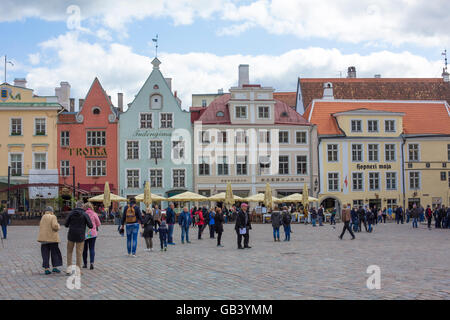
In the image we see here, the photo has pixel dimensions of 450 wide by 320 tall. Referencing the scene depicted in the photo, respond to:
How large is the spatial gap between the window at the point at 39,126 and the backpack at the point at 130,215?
35.2 meters

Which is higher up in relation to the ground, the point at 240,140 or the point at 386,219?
the point at 240,140

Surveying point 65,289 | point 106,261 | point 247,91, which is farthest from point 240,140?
point 65,289

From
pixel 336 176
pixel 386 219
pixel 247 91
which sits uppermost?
pixel 247 91

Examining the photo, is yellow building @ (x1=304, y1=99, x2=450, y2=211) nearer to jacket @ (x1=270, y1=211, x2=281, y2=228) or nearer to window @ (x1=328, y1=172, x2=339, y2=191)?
window @ (x1=328, y1=172, x2=339, y2=191)

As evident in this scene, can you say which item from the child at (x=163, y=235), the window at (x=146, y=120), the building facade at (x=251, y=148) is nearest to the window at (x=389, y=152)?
the building facade at (x=251, y=148)

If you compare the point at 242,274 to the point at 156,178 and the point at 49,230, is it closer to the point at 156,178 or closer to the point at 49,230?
the point at 49,230

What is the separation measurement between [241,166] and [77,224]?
36689 millimetres

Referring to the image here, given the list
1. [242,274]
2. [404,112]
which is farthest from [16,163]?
[242,274]

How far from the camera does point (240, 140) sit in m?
49.4

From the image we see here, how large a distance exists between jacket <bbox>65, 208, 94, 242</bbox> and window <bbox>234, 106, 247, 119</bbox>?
3685 cm
